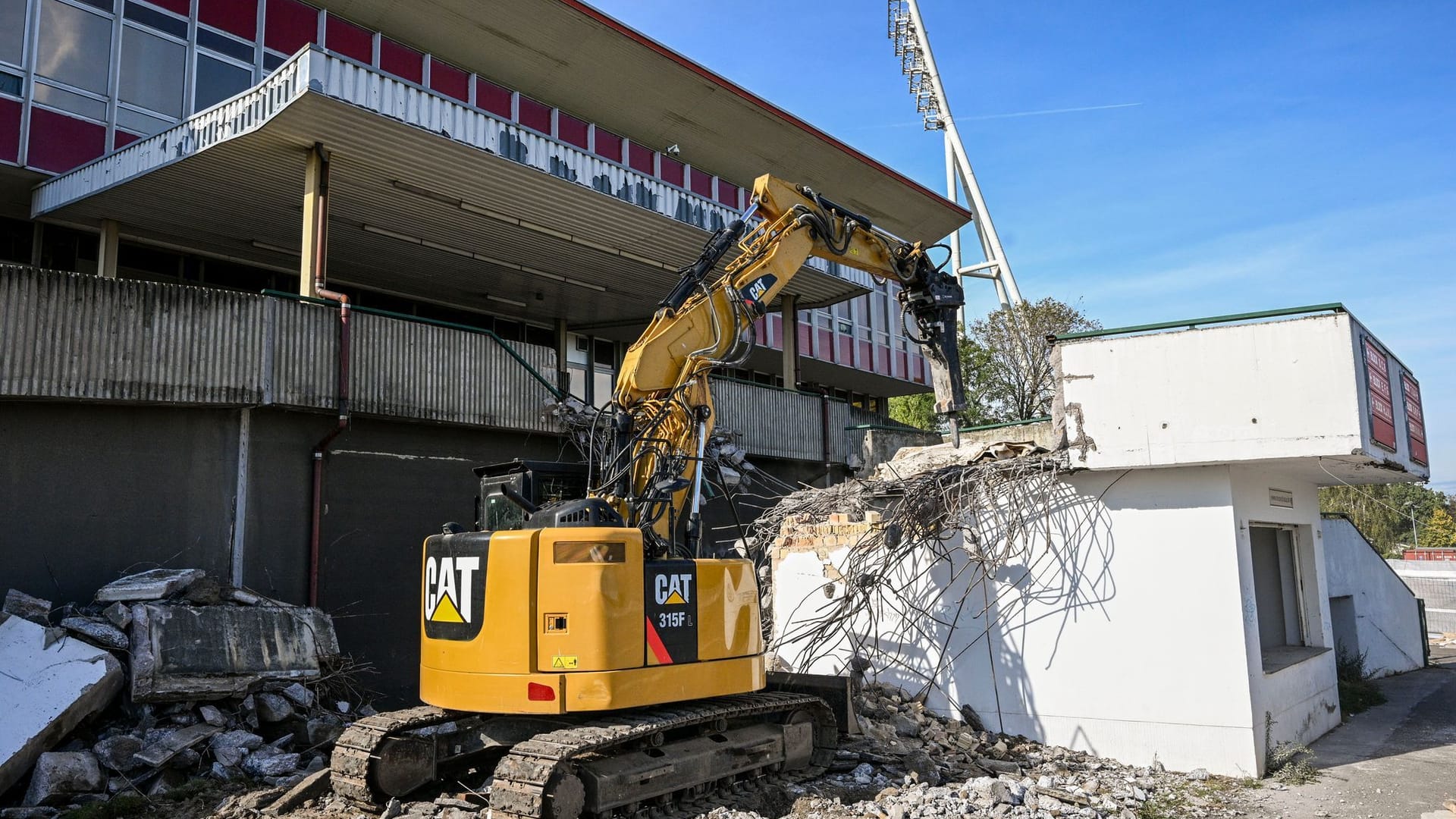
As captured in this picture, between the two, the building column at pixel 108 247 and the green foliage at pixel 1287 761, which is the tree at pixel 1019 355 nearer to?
the green foliage at pixel 1287 761

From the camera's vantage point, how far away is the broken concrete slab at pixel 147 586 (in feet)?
32.4

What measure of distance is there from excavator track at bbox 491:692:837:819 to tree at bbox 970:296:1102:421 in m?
21.3

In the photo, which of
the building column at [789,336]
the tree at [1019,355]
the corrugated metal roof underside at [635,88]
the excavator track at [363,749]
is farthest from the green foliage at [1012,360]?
the excavator track at [363,749]

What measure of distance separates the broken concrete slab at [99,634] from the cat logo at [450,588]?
3.51 meters

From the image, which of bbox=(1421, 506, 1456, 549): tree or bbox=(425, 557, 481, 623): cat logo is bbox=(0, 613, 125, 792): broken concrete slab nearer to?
bbox=(425, 557, 481, 623): cat logo

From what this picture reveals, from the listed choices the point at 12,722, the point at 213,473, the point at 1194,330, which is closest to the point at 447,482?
the point at 213,473

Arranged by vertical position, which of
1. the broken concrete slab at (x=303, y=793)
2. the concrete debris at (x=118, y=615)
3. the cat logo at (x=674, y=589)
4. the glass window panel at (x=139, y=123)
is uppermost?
the glass window panel at (x=139, y=123)

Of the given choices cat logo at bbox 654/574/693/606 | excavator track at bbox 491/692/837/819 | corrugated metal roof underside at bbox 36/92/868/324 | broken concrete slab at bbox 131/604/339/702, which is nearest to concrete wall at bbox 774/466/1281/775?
excavator track at bbox 491/692/837/819

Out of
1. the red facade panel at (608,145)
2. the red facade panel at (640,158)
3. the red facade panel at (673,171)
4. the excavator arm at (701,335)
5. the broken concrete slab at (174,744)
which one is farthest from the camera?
the red facade panel at (673,171)

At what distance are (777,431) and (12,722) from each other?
45.8 ft

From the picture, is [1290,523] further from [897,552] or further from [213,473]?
[213,473]

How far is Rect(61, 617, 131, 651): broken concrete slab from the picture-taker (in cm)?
918

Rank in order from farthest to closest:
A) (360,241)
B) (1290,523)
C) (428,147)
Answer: (360,241) < (428,147) < (1290,523)

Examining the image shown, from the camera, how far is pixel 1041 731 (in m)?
11.1
